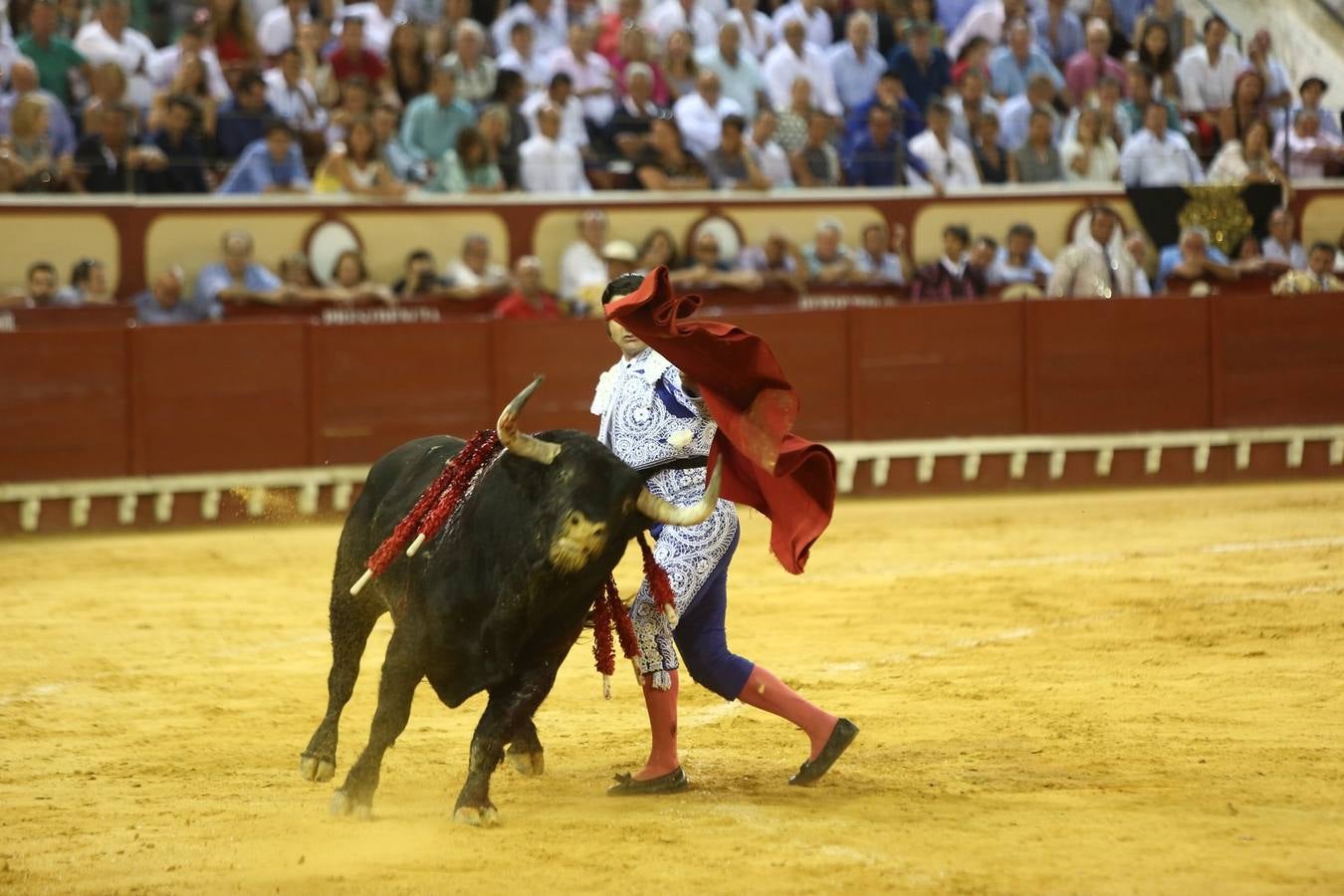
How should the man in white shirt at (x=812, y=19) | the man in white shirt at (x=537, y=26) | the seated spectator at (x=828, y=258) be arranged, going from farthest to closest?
the man in white shirt at (x=812, y=19) < the man in white shirt at (x=537, y=26) < the seated spectator at (x=828, y=258)

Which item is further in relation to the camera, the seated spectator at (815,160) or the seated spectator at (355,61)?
the seated spectator at (815,160)

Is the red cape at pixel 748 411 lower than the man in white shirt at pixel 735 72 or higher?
lower

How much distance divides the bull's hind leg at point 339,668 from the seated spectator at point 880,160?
908 cm

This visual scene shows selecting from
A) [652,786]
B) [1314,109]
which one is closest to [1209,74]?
[1314,109]

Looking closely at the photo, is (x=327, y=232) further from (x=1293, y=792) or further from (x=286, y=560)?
(x=1293, y=792)

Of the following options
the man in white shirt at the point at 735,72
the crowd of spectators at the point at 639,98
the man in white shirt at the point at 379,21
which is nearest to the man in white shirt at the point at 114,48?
the crowd of spectators at the point at 639,98

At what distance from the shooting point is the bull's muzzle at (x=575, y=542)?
469 centimetres

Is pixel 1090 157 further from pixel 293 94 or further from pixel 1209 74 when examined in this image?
pixel 293 94

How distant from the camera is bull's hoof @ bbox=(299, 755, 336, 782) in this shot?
5312 mm

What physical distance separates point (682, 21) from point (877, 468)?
4.05 m

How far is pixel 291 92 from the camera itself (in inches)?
486

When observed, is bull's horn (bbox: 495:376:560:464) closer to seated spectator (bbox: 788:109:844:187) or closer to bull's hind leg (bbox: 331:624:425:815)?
bull's hind leg (bbox: 331:624:425:815)

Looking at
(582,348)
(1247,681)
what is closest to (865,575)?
(1247,681)

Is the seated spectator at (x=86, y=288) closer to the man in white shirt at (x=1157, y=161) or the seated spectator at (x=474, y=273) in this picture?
the seated spectator at (x=474, y=273)
